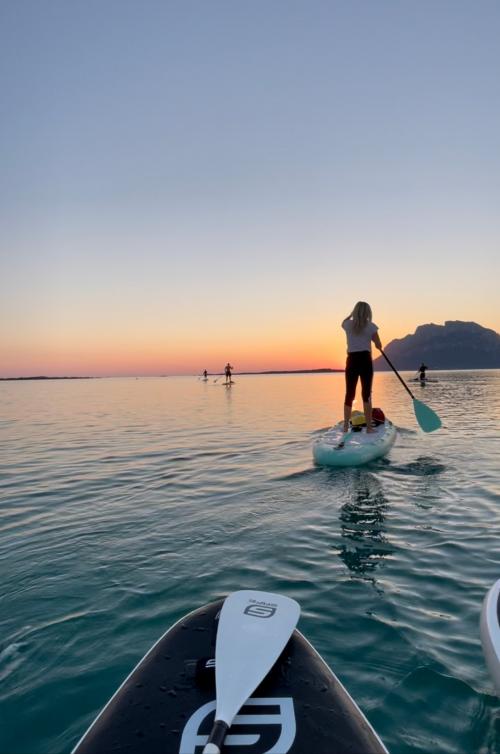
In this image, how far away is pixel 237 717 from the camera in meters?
2.18

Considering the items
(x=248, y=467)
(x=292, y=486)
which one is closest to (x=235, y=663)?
(x=292, y=486)

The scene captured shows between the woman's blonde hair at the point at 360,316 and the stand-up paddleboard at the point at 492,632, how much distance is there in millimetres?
7464

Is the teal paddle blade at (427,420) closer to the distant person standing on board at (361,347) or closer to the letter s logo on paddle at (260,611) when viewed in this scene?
the distant person standing on board at (361,347)

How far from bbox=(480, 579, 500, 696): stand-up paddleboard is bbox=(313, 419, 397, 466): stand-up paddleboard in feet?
21.8

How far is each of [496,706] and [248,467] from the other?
805 centimetres

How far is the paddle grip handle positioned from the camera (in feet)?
6.08

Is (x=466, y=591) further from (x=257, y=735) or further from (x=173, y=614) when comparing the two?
(x=257, y=735)

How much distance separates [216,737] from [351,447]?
331 inches

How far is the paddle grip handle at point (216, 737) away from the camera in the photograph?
185 cm

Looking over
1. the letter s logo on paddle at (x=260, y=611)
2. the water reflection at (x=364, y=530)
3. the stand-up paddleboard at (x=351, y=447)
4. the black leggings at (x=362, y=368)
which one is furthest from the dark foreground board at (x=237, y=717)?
the black leggings at (x=362, y=368)

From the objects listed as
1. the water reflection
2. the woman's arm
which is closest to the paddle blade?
the water reflection

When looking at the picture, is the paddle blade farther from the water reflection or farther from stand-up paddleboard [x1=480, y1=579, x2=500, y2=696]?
the water reflection

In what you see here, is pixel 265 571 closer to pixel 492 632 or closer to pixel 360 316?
pixel 492 632

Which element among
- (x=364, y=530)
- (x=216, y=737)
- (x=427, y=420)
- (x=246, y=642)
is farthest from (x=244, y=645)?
(x=427, y=420)
